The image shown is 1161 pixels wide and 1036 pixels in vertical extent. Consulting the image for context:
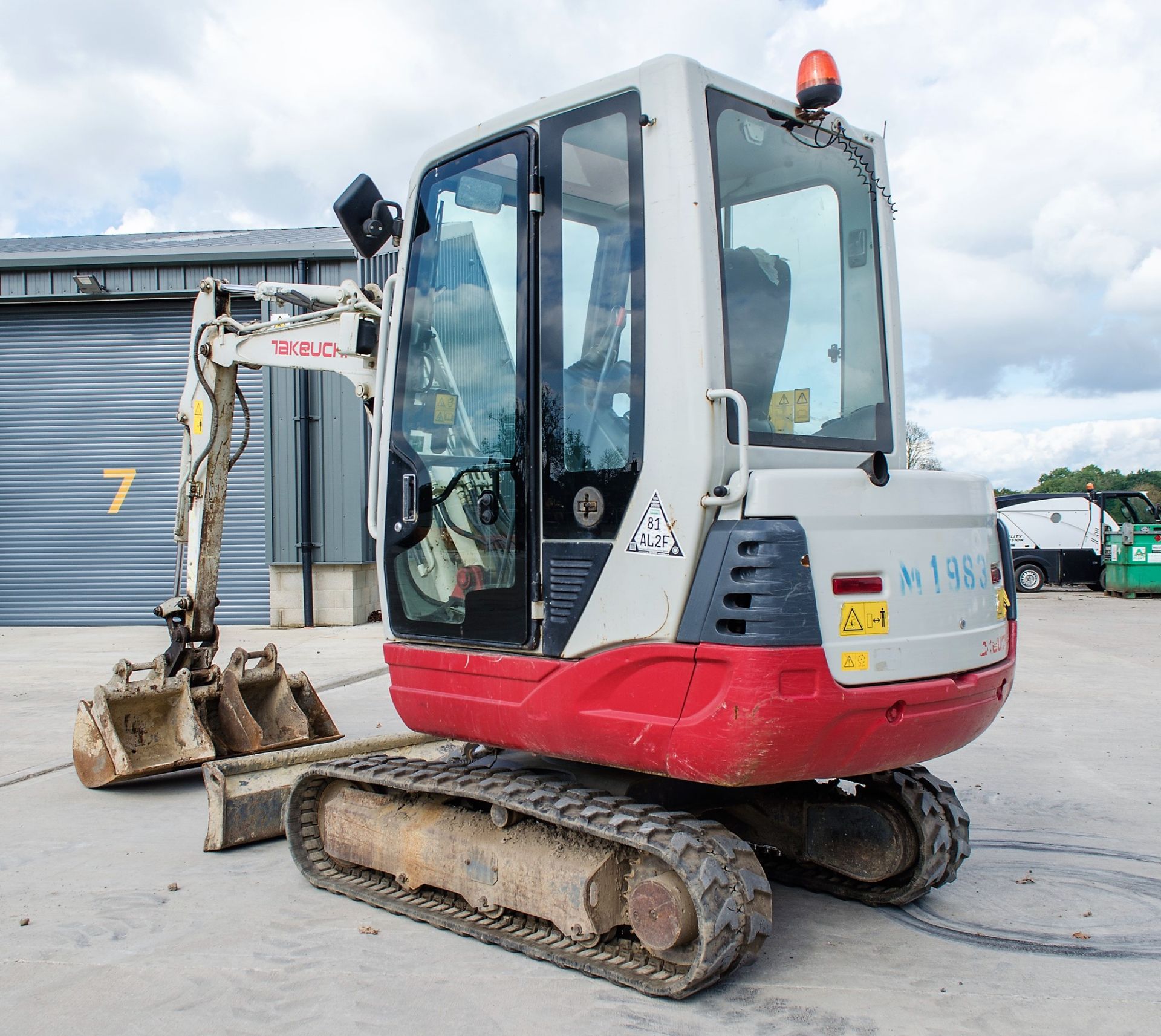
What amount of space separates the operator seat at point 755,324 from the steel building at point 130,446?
36.4 ft

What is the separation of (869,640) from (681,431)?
853 mm

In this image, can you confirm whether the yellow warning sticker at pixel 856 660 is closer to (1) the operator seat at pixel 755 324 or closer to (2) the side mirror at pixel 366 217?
(1) the operator seat at pixel 755 324

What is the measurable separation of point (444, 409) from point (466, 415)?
12 centimetres

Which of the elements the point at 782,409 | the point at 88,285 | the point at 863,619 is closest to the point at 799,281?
the point at 782,409

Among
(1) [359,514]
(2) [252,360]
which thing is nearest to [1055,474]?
(1) [359,514]

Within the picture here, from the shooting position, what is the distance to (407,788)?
3.97 metres

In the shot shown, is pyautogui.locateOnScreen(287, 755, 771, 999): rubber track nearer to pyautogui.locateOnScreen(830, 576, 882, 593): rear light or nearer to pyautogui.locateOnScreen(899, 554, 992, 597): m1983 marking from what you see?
pyautogui.locateOnScreen(830, 576, 882, 593): rear light

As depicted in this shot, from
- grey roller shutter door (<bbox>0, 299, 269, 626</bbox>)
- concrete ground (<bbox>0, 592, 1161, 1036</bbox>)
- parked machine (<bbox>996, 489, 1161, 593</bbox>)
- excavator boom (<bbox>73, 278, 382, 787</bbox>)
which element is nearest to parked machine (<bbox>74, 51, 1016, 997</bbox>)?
concrete ground (<bbox>0, 592, 1161, 1036</bbox>)

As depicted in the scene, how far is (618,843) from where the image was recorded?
339 cm

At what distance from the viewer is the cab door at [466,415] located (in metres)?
A: 3.67

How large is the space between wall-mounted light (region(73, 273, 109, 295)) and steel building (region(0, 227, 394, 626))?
0.06 feet

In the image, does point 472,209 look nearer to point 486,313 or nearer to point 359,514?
point 486,313

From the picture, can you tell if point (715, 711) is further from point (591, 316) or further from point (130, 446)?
point (130, 446)

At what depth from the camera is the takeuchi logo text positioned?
16.7 feet
